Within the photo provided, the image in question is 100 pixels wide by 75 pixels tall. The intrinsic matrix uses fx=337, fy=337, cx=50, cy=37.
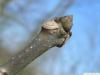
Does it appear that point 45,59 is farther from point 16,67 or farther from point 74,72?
point 16,67

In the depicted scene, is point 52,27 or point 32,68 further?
point 32,68

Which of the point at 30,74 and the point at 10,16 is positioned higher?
the point at 10,16

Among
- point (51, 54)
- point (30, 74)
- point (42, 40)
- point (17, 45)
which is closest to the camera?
point (42, 40)

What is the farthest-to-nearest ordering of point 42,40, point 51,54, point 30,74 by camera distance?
1. point 30,74
2. point 51,54
3. point 42,40

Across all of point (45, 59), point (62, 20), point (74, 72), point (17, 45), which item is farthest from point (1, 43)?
point (62, 20)

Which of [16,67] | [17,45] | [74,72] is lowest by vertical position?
[16,67]

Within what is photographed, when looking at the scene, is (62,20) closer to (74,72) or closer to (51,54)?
(74,72)

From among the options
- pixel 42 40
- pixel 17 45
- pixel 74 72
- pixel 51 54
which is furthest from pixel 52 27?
pixel 17 45
